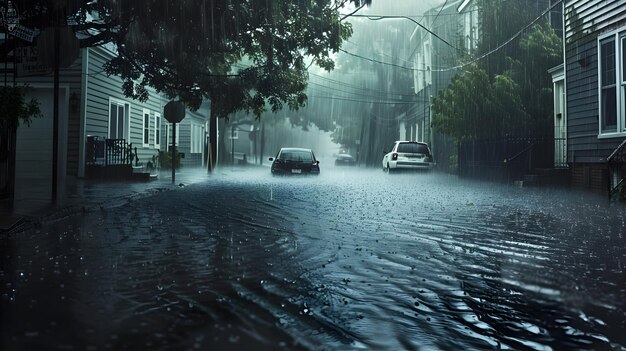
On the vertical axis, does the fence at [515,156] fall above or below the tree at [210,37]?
below

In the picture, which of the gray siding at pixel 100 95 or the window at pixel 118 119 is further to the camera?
the window at pixel 118 119

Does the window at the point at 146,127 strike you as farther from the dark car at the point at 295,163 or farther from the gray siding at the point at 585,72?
the gray siding at the point at 585,72

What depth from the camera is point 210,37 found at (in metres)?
13.8

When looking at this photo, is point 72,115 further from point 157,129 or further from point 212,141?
point 212,141

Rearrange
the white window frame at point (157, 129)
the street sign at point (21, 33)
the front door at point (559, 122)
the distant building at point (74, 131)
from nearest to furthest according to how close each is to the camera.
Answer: the street sign at point (21, 33) < the distant building at point (74, 131) < the front door at point (559, 122) < the white window frame at point (157, 129)

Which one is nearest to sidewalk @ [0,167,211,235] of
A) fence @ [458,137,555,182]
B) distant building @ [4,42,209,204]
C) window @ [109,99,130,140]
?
distant building @ [4,42,209,204]

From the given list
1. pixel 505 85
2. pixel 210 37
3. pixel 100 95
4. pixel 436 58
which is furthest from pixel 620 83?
pixel 436 58

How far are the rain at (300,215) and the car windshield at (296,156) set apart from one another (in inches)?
4.5

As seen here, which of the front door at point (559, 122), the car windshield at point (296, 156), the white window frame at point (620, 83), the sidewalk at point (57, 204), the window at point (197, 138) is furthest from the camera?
the window at point (197, 138)

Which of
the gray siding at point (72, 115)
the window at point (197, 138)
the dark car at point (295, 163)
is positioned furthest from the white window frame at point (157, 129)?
the window at point (197, 138)

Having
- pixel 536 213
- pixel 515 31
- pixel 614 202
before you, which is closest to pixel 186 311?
pixel 536 213

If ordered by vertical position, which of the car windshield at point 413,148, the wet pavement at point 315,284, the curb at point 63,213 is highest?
the car windshield at point 413,148

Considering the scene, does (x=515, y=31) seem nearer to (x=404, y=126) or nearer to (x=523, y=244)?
(x=523, y=244)

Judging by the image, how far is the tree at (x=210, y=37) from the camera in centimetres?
1311
